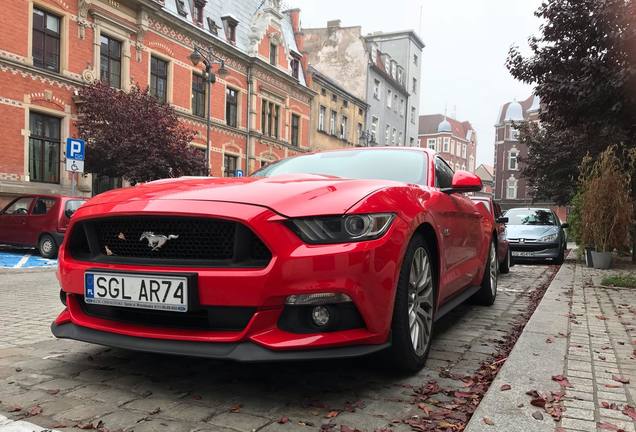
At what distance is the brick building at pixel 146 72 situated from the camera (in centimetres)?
1667

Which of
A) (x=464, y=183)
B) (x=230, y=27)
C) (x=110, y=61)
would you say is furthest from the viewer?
(x=230, y=27)

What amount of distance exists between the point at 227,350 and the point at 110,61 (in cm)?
2024

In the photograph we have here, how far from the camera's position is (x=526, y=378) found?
289 centimetres

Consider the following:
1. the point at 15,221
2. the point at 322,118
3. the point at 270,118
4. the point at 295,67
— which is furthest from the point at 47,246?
the point at 322,118

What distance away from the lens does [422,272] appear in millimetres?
3193

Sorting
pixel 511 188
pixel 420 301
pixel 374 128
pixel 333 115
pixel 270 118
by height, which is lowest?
pixel 420 301

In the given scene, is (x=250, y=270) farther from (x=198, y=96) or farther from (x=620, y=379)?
(x=198, y=96)

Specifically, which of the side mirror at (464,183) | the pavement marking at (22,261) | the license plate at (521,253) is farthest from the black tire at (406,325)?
the license plate at (521,253)

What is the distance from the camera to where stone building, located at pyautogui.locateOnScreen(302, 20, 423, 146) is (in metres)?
43.0

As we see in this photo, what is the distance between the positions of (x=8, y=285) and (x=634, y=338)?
7432 millimetres

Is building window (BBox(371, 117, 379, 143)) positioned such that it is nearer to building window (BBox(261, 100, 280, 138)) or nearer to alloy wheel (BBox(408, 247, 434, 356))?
building window (BBox(261, 100, 280, 138))

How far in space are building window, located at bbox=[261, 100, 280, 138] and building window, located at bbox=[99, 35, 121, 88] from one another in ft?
33.6

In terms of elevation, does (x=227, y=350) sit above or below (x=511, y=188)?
below

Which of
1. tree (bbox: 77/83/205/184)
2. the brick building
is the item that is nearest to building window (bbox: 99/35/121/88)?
the brick building
